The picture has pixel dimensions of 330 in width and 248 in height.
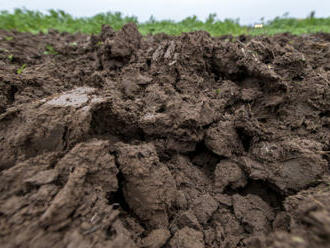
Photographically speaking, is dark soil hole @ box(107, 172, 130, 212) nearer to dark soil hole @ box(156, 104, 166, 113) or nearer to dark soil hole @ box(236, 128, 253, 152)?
dark soil hole @ box(156, 104, 166, 113)

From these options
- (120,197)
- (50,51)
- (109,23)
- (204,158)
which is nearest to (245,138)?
(204,158)

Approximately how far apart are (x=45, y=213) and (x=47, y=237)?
12 cm

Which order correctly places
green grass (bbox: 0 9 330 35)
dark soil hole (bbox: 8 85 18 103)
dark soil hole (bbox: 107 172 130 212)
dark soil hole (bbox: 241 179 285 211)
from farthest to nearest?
green grass (bbox: 0 9 330 35), dark soil hole (bbox: 8 85 18 103), dark soil hole (bbox: 241 179 285 211), dark soil hole (bbox: 107 172 130 212)

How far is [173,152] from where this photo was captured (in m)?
1.88

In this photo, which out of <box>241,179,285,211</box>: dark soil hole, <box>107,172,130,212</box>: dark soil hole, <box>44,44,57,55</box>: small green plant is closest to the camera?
<box>107,172,130,212</box>: dark soil hole

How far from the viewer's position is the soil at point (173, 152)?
117 centimetres

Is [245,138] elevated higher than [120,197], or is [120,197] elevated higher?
[245,138]

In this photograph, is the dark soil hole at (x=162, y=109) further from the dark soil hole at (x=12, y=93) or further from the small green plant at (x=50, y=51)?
the small green plant at (x=50, y=51)

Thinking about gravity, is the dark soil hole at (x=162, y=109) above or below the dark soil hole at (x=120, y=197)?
above

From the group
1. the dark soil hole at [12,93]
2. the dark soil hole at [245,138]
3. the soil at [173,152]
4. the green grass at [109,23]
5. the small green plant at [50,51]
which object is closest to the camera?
the soil at [173,152]

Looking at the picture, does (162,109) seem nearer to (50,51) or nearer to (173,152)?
(173,152)

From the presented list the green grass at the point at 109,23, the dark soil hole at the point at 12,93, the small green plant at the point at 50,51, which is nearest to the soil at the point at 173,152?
the dark soil hole at the point at 12,93

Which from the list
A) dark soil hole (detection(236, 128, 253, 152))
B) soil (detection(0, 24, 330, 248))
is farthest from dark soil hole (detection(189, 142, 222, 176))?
dark soil hole (detection(236, 128, 253, 152))

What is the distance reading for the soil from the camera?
117cm
